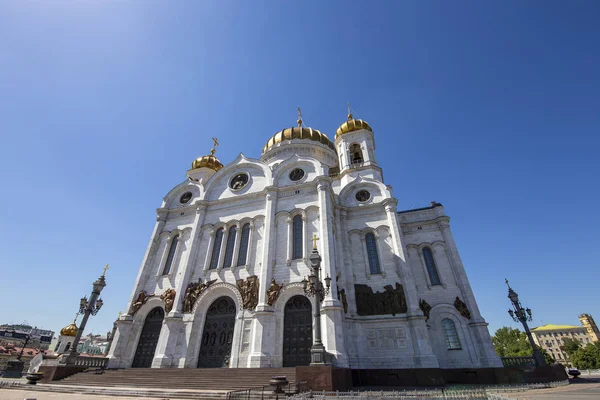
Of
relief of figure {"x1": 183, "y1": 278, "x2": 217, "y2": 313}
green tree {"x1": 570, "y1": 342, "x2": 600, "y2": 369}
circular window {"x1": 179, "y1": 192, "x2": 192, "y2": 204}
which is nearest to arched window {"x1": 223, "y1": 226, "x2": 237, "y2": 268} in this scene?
relief of figure {"x1": 183, "y1": 278, "x2": 217, "y2": 313}

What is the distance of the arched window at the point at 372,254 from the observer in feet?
59.6

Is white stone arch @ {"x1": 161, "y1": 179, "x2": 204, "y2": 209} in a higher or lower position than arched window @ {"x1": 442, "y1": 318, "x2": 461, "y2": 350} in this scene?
higher

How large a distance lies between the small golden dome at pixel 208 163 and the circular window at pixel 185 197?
5.62 metres

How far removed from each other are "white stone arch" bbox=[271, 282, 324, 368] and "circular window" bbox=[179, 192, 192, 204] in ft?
41.2

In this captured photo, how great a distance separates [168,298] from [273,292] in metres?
7.13

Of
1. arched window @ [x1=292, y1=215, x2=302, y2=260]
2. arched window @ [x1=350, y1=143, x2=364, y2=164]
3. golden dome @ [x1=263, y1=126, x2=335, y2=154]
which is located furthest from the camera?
golden dome @ [x1=263, y1=126, x2=335, y2=154]

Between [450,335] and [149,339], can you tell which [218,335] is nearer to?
[149,339]

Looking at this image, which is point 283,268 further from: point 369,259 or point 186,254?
point 186,254

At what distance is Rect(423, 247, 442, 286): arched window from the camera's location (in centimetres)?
1884

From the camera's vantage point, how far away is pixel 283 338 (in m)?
15.4

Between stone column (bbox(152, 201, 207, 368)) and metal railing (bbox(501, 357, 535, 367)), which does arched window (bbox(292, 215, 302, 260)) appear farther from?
metal railing (bbox(501, 357, 535, 367))

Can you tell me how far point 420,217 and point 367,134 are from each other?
9385 mm

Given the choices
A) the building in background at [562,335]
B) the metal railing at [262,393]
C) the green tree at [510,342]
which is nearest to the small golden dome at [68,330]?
the metal railing at [262,393]

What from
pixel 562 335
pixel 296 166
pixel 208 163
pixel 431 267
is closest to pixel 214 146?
pixel 208 163
